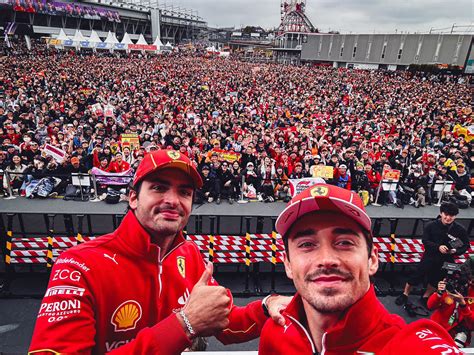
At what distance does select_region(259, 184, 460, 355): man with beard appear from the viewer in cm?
140

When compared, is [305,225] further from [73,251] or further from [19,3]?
[19,3]

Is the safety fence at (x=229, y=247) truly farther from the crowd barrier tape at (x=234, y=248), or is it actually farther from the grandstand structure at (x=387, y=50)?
the grandstand structure at (x=387, y=50)

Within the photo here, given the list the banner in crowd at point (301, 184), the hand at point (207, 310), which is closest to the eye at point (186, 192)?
the hand at point (207, 310)

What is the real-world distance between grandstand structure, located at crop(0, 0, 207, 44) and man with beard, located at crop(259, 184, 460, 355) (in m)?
72.0

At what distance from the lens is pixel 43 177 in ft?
27.1

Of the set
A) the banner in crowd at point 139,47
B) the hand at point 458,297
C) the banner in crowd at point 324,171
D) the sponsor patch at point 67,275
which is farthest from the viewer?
the banner in crowd at point 139,47

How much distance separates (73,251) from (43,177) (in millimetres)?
7651

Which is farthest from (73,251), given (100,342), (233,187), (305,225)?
(233,187)

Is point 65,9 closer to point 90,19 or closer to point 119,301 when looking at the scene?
Answer: point 90,19

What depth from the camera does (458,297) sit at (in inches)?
172

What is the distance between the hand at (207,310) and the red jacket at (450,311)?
436cm

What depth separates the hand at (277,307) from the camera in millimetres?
1805

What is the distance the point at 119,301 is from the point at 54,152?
8659mm

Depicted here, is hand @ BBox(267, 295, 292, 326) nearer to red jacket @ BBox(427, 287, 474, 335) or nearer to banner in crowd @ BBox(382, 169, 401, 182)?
red jacket @ BBox(427, 287, 474, 335)
